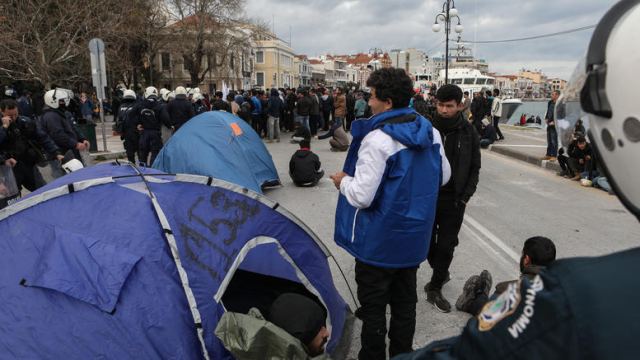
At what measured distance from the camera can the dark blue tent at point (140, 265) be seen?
267 centimetres

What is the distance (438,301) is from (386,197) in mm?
1853

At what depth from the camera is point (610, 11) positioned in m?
1.10

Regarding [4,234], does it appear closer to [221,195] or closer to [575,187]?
[221,195]

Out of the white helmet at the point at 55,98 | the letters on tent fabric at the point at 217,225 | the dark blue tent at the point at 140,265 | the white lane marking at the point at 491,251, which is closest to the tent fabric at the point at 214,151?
the white helmet at the point at 55,98

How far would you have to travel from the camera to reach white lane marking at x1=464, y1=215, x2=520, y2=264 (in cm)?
536

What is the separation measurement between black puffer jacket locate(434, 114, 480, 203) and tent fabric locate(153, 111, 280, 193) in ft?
12.8

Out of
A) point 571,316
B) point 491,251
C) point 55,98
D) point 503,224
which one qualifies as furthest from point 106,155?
point 571,316

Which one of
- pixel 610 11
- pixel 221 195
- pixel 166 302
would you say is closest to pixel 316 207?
pixel 221 195

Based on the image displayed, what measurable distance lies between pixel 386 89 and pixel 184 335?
73.4 inches

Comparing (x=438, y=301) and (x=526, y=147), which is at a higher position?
(x=526, y=147)

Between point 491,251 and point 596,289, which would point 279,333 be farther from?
point 491,251

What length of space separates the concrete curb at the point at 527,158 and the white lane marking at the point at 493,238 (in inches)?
214

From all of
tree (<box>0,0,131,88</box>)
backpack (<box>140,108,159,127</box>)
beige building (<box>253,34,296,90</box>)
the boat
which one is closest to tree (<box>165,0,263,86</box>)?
tree (<box>0,0,131,88</box>)

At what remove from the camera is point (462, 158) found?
3918 mm
